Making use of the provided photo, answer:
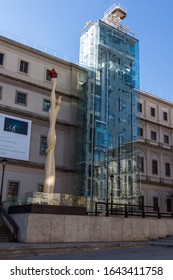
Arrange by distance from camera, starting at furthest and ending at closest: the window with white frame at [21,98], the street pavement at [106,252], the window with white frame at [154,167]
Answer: the window with white frame at [154,167] → the window with white frame at [21,98] → the street pavement at [106,252]

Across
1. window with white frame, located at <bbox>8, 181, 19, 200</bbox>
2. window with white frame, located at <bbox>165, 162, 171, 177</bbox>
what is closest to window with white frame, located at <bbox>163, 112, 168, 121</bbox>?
window with white frame, located at <bbox>165, 162, 171, 177</bbox>

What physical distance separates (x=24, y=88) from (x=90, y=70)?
8189 mm

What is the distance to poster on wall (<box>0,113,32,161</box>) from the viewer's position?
29.9 metres

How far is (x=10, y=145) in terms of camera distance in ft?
99.0

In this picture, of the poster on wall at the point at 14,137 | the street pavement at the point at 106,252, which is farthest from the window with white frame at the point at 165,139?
the street pavement at the point at 106,252

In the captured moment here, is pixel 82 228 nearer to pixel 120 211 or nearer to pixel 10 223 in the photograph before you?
pixel 120 211

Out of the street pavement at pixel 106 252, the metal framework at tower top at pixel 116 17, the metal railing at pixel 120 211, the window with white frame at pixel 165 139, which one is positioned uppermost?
the metal framework at tower top at pixel 116 17

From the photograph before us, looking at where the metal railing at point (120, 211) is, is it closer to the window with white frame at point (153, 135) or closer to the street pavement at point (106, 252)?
the street pavement at point (106, 252)

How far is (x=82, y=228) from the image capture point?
18.1m

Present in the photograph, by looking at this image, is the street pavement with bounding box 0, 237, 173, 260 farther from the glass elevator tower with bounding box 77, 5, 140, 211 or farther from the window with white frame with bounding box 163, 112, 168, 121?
the window with white frame with bounding box 163, 112, 168, 121

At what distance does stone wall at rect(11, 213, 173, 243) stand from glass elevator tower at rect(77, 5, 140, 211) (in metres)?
10.5

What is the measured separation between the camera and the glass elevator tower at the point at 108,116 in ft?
108

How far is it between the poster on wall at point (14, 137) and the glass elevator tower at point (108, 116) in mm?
6144

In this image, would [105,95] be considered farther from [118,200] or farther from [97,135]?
[118,200]
